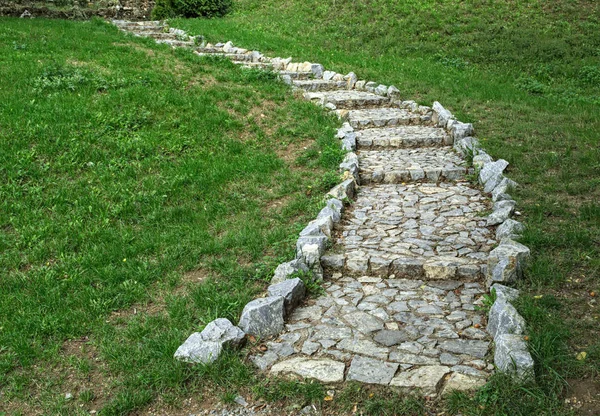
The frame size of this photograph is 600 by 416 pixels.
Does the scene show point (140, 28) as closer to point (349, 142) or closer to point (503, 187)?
point (349, 142)

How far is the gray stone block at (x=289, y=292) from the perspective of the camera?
525 cm

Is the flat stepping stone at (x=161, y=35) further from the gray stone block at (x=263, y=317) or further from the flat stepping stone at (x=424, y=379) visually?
the flat stepping stone at (x=424, y=379)

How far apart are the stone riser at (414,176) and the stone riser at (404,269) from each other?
2544 millimetres

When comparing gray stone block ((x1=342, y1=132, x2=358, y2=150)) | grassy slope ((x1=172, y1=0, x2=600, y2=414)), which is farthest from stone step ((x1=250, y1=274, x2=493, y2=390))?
gray stone block ((x1=342, y1=132, x2=358, y2=150))

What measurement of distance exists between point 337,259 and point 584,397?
9.10 ft

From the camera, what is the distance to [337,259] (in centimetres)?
607

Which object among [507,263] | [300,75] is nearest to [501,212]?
[507,263]

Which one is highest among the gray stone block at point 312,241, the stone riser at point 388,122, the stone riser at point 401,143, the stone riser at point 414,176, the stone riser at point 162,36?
the stone riser at point 162,36

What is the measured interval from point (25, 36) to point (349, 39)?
869 cm

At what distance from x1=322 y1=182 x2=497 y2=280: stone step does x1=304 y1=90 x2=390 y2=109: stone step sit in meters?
3.98

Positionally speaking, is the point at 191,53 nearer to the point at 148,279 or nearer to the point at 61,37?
the point at 61,37

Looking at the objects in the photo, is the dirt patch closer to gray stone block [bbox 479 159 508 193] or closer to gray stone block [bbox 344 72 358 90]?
gray stone block [bbox 479 159 508 193]

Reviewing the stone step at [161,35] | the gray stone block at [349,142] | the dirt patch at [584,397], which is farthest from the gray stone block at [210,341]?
the stone step at [161,35]

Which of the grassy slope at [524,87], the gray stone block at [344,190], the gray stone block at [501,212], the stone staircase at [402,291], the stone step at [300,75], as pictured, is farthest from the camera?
the stone step at [300,75]
